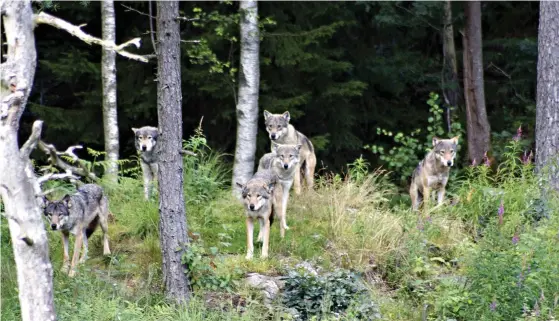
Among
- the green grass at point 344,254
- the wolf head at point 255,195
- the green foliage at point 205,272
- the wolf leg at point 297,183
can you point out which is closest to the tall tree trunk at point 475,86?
the green grass at point 344,254

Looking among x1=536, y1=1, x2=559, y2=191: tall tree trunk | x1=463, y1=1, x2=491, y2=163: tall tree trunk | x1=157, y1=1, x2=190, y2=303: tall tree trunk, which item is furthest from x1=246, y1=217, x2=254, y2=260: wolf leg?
x1=463, y1=1, x2=491, y2=163: tall tree trunk

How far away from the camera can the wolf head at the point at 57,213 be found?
9852mm

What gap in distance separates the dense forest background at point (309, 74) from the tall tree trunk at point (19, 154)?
745 cm

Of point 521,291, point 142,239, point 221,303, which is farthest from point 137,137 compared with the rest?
point 521,291

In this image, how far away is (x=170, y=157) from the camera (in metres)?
9.20

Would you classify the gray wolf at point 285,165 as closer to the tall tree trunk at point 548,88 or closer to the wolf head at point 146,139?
the wolf head at point 146,139

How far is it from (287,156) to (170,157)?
264cm

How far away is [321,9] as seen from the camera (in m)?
16.8

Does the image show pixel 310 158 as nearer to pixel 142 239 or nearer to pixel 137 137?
pixel 137 137

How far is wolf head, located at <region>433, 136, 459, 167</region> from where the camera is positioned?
12539 mm

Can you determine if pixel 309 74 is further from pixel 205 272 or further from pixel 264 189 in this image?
pixel 205 272

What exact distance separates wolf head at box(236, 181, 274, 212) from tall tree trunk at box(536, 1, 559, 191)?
148 inches

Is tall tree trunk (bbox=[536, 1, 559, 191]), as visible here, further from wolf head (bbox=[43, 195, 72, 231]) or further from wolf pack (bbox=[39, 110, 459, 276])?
wolf head (bbox=[43, 195, 72, 231])

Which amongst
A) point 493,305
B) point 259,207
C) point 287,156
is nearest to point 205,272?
point 259,207
